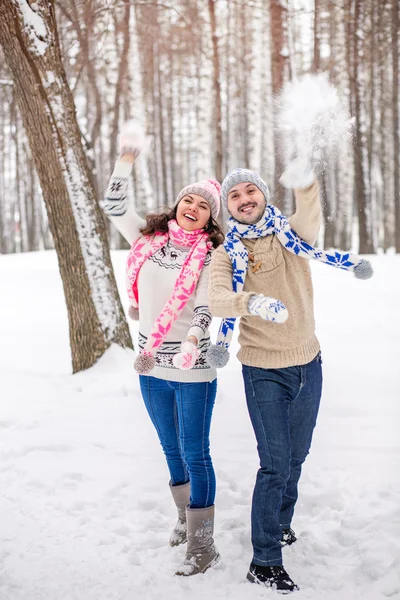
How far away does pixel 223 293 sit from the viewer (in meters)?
2.58

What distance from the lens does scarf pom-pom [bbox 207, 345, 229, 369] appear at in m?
2.66

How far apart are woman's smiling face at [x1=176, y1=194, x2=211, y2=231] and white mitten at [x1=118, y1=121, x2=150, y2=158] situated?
0.35m

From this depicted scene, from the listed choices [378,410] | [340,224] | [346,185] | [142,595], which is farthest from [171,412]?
[340,224]

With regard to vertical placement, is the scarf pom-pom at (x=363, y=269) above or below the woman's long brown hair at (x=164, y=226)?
below

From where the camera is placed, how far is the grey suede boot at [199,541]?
2902mm

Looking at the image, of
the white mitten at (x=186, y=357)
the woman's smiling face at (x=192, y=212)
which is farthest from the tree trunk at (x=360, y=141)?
the white mitten at (x=186, y=357)

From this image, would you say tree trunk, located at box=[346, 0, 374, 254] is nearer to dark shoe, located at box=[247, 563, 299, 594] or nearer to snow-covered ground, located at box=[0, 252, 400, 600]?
snow-covered ground, located at box=[0, 252, 400, 600]

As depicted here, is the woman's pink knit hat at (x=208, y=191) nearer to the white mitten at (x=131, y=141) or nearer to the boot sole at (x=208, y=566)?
the white mitten at (x=131, y=141)

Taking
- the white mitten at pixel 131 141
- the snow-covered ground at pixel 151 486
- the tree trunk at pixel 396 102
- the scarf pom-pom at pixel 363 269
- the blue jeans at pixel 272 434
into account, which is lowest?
the snow-covered ground at pixel 151 486

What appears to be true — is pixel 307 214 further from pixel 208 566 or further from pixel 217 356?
pixel 208 566

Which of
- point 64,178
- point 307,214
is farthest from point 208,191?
point 64,178

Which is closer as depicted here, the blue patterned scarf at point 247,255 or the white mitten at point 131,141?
the blue patterned scarf at point 247,255

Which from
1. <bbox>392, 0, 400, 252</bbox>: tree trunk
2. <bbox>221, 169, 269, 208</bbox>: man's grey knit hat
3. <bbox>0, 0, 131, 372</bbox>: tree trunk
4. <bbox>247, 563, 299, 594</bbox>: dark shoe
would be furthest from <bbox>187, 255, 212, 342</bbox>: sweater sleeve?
<bbox>392, 0, 400, 252</bbox>: tree trunk

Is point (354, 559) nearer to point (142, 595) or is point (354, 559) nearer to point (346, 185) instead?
point (142, 595)
